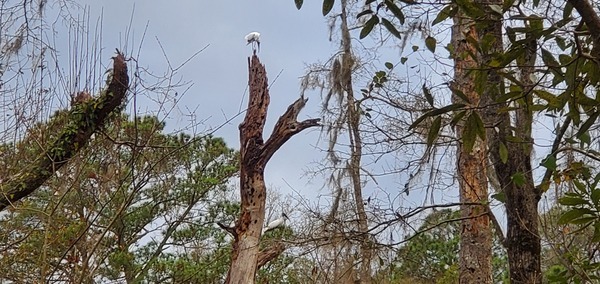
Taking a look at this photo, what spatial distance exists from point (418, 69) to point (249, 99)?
204 cm

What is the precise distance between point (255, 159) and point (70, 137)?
138 cm

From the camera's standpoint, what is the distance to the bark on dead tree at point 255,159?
13.2ft

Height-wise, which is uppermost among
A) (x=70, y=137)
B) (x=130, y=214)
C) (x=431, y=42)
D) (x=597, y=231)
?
(x=130, y=214)

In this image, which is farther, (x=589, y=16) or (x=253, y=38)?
(x=253, y=38)

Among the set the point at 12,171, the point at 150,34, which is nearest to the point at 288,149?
the point at 150,34

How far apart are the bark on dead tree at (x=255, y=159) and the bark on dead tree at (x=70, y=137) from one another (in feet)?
3.94

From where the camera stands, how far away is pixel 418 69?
7.89 feet

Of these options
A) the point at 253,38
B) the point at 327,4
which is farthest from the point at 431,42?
the point at 253,38

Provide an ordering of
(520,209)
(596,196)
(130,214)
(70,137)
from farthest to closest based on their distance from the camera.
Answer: (130,214) < (70,137) < (520,209) < (596,196)

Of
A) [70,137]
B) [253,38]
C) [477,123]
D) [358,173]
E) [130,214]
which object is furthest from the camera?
[130,214]

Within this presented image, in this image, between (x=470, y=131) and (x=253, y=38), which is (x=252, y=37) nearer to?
(x=253, y=38)

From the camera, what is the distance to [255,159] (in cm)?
416

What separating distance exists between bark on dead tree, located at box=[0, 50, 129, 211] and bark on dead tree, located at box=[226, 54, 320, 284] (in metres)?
1.20

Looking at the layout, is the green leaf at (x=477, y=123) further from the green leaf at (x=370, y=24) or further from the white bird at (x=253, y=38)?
the white bird at (x=253, y=38)
